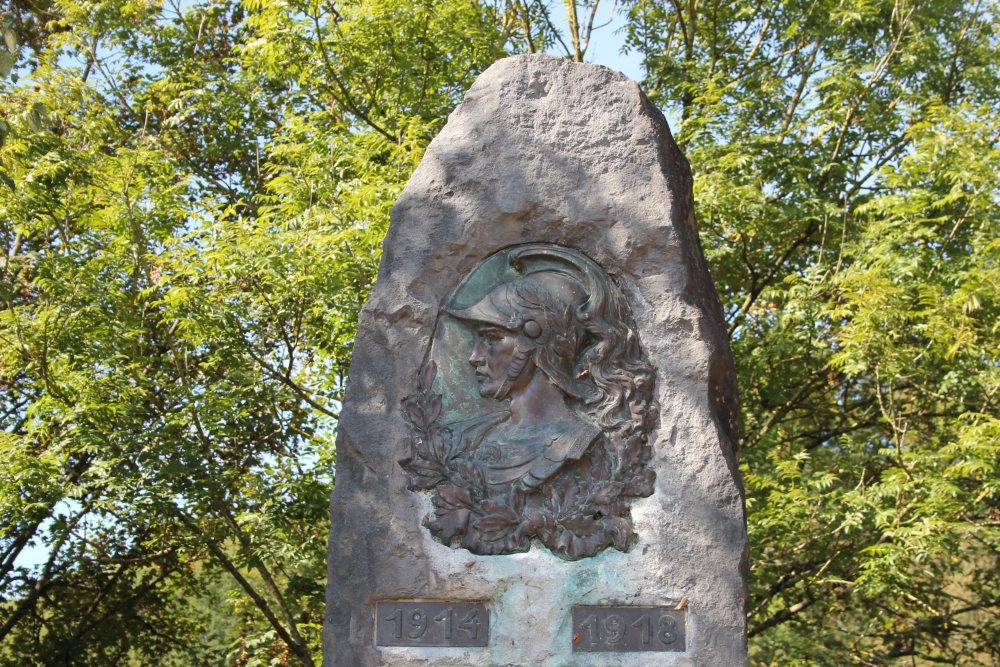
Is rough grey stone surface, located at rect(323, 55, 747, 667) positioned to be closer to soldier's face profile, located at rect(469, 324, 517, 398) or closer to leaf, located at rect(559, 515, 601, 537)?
leaf, located at rect(559, 515, 601, 537)

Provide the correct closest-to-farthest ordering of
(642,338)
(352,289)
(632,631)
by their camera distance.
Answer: (632,631) < (642,338) < (352,289)

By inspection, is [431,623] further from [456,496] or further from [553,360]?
[553,360]

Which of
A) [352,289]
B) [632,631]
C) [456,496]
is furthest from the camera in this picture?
[352,289]

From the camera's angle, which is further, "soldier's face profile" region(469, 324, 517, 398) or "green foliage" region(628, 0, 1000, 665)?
"green foliage" region(628, 0, 1000, 665)

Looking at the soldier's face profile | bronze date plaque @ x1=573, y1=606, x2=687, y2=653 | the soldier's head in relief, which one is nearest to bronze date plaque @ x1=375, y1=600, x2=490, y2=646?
bronze date plaque @ x1=573, y1=606, x2=687, y2=653

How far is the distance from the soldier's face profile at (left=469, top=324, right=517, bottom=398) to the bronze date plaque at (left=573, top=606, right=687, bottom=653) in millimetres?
834

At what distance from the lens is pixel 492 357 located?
3.80 meters

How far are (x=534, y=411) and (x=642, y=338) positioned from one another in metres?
0.44

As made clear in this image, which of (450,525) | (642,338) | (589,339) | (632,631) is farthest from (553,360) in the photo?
(632,631)

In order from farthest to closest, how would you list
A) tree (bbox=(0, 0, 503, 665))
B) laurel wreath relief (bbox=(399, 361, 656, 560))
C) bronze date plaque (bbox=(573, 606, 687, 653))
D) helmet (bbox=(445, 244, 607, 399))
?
tree (bbox=(0, 0, 503, 665)) < helmet (bbox=(445, 244, 607, 399)) < laurel wreath relief (bbox=(399, 361, 656, 560)) < bronze date plaque (bbox=(573, 606, 687, 653))

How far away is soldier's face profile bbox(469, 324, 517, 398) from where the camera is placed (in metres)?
3.78

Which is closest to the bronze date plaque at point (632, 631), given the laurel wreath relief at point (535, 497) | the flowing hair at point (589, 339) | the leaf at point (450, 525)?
the laurel wreath relief at point (535, 497)

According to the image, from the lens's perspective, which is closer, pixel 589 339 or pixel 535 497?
pixel 535 497

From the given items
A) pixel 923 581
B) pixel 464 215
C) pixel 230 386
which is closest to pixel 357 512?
pixel 464 215
